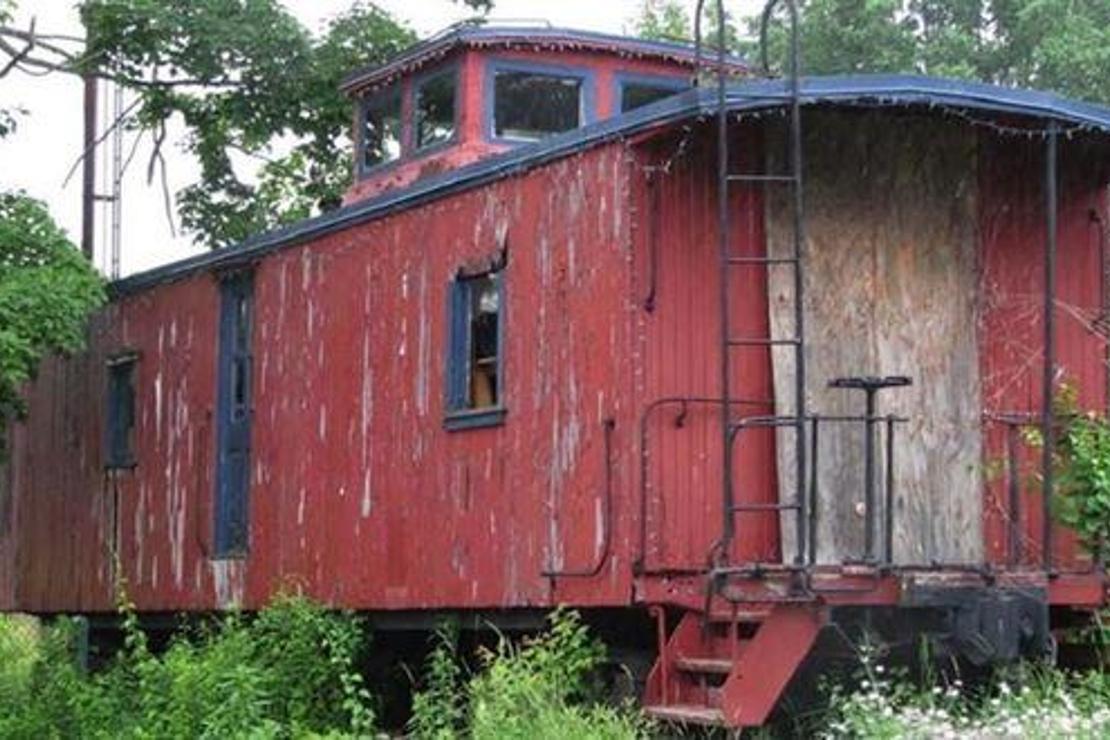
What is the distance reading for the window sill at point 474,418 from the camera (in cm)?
1323

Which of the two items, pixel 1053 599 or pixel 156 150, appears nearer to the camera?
pixel 1053 599

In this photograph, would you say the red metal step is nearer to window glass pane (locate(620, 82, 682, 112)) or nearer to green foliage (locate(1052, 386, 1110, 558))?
green foliage (locate(1052, 386, 1110, 558))

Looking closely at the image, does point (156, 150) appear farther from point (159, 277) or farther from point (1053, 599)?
point (1053, 599)

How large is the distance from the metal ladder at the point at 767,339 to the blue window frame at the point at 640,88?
406cm

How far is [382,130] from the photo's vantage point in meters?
17.3

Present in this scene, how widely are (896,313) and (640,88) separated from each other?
430cm

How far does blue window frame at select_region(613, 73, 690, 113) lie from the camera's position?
16011mm

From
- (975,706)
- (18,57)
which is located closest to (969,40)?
(18,57)

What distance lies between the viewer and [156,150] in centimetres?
2420

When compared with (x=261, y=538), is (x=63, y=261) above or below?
above

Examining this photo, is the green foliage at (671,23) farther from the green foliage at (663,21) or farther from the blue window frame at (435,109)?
the blue window frame at (435,109)

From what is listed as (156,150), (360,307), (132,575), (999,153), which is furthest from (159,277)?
(999,153)

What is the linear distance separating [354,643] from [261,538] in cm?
188

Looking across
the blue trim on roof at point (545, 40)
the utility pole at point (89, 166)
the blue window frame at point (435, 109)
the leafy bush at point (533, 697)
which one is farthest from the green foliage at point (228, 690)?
the utility pole at point (89, 166)
